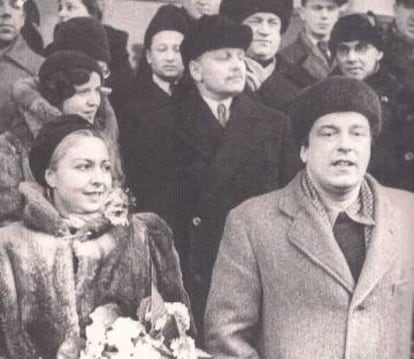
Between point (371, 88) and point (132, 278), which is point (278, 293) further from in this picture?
point (371, 88)

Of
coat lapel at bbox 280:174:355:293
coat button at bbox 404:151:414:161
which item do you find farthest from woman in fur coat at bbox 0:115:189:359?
coat button at bbox 404:151:414:161

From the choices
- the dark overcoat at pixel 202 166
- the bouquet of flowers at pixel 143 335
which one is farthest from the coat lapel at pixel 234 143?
the bouquet of flowers at pixel 143 335

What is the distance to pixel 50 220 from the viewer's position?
322 cm

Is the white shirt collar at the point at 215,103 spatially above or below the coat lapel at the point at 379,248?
above

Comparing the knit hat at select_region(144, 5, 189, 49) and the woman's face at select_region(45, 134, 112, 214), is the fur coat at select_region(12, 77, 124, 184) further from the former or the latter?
the knit hat at select_region(144, 5, 189, 49)

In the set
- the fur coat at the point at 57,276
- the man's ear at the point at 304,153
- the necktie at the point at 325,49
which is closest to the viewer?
the fur coat at the point at 57,276

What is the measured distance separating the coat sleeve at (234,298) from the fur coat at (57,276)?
0.93 feet

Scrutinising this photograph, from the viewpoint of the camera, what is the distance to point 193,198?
336 cm

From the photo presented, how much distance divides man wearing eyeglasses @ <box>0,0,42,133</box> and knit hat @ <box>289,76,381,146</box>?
3.32ft

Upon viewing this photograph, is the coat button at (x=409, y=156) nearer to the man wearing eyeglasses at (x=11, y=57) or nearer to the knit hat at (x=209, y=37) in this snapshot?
the knit hat at (x=209, y=37)

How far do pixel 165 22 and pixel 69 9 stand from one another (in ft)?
1.21

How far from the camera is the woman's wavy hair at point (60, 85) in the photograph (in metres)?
3.28

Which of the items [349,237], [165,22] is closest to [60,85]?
[165,22]

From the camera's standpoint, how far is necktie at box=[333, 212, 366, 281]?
3.31 m
